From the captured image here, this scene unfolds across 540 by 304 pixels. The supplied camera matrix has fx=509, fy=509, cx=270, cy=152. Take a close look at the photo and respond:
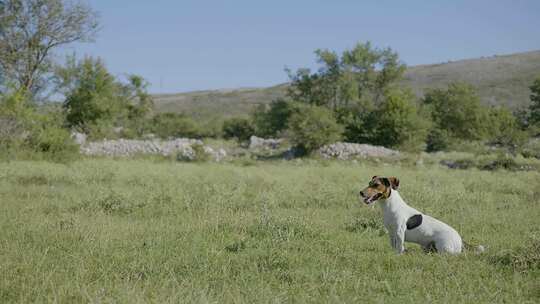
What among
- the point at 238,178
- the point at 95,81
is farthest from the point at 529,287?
the point at 95,81

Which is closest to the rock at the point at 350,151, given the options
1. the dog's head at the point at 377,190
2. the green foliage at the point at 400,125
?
the green foliage at the point at 400,125

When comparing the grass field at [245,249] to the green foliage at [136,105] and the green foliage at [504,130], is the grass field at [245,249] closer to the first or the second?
the green foliage at [504,130]

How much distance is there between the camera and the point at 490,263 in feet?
18.2

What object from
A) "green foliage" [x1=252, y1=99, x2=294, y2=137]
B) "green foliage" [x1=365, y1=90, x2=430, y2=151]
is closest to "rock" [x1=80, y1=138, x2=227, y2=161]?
"green foliage" [x1=365, y1=90, x2=430, y2=151]

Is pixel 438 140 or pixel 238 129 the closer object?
pixel 438 140

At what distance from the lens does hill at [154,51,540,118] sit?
6269cm

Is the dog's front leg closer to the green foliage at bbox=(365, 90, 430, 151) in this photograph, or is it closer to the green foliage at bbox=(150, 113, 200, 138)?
the green foliage at bbox=(365, 90, 430, 151)

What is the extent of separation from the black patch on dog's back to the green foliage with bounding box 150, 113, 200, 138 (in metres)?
41.1

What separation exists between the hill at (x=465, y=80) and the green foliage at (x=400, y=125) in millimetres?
29319

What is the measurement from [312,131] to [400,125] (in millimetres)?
6341

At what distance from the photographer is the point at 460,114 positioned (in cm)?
3628

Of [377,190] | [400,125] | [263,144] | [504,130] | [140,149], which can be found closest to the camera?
[377,190]

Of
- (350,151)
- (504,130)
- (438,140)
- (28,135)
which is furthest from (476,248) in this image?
(504,130)

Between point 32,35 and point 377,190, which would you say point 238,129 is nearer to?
point 32,35
